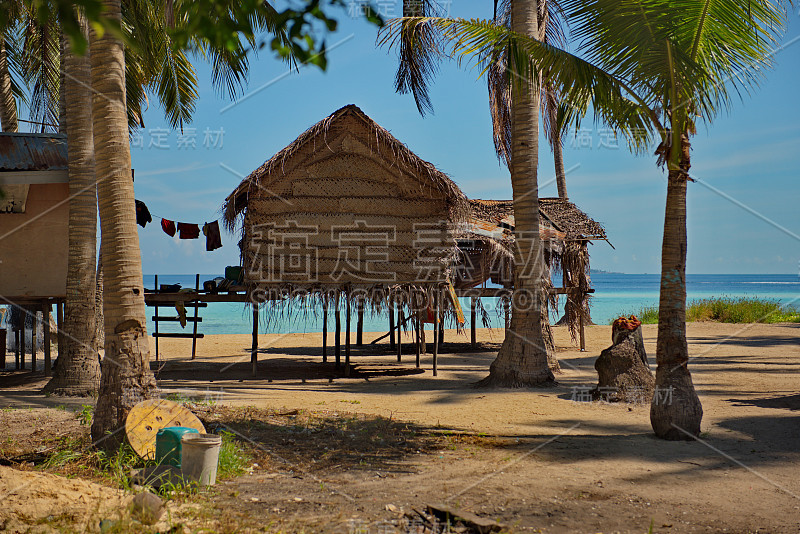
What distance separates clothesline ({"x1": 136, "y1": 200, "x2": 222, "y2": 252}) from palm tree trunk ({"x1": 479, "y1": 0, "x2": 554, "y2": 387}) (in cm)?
673

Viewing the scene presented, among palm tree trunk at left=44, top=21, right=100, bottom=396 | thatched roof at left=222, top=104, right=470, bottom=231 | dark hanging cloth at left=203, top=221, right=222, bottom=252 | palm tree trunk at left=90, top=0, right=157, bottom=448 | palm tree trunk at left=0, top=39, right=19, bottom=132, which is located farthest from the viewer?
palm tree trunk at left=0, top=39, right=19, bottom=132

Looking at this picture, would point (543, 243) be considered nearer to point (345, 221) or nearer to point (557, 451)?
point (345, 221)

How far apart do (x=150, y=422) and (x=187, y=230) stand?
9.16m

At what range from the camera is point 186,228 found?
14.2 m

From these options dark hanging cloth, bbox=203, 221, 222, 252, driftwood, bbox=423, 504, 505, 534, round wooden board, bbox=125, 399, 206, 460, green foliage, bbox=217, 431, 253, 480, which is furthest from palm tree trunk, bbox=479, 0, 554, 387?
dark hanging cloth, bbox=203, 221, 222, 252

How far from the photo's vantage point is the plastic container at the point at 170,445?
17.0 feet

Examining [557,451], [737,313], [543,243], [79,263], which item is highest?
[543,243]

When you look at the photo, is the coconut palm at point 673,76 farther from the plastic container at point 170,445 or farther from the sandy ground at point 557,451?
the plastic container at point 170,445

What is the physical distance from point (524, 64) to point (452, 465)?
4.69 meters

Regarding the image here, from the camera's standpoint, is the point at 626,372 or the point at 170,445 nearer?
the point at 170,445

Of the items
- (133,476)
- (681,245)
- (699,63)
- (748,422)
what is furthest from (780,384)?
(133,476)

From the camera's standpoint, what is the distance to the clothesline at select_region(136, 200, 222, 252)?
13297mm

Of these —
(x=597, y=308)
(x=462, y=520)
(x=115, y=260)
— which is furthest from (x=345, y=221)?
(x=597, y=308)

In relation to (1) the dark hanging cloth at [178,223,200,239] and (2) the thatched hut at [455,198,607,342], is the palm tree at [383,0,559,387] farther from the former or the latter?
(1) the dark hanging cloth at [178,223,200,239]
